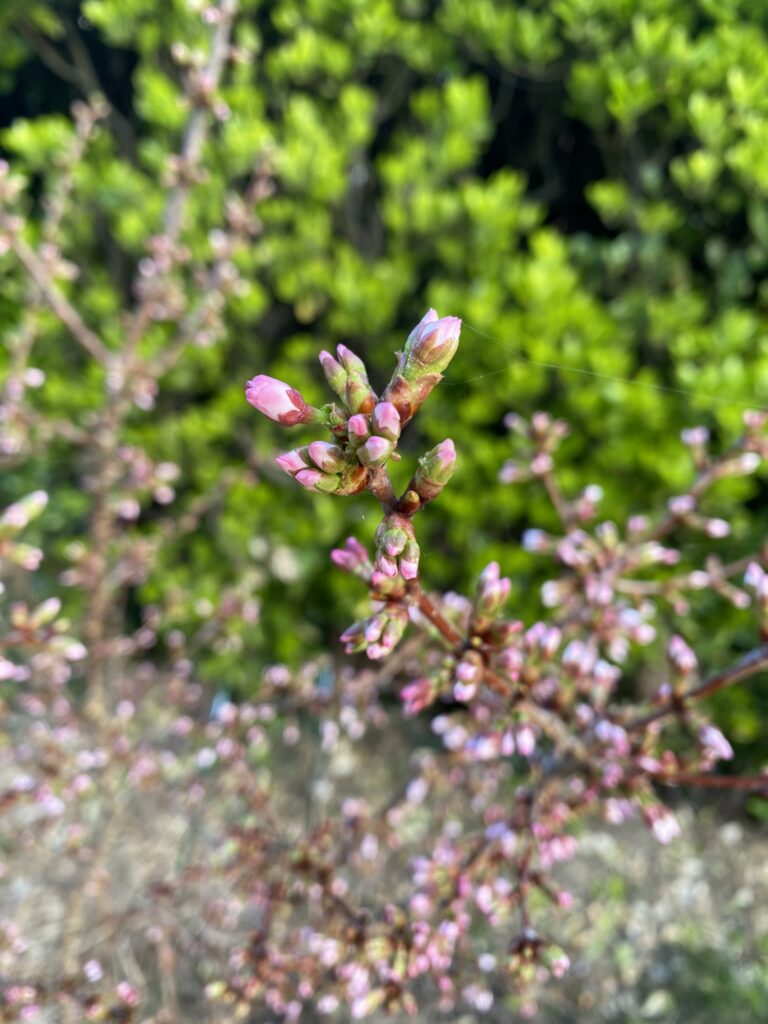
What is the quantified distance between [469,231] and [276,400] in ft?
8.36

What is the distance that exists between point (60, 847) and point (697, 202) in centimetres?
363

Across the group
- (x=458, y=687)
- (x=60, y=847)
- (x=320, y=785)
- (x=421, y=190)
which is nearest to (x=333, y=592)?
(x=320, y=785)

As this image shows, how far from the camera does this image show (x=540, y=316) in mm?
2711

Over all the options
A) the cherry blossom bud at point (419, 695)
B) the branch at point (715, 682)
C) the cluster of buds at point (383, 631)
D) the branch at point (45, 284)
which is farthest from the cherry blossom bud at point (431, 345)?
the branch at point (45, 284)

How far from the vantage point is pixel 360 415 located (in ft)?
2.19

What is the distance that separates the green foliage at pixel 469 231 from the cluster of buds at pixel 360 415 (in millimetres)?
1655

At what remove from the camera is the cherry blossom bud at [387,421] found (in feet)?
2.13

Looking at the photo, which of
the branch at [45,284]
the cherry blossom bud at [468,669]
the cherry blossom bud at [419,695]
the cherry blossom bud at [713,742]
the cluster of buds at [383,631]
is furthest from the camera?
the branch at [45,284]

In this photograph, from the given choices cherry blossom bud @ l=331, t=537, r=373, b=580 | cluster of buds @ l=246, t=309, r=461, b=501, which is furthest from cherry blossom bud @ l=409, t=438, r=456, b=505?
cherry blossom bud @ l=331, t=537, r=373, b=580

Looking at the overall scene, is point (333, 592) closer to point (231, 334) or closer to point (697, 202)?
point (231, 334)

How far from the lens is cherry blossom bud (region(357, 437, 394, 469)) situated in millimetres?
642

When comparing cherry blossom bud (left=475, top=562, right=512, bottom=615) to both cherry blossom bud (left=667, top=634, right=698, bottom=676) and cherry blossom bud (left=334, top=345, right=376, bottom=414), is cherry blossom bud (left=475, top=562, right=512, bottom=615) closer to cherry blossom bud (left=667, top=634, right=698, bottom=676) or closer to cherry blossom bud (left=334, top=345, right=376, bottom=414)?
cherry blossom bud (left=334, top=345, right=376, bottom=414)

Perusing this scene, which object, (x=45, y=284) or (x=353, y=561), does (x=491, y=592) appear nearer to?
(x=353, y=561)

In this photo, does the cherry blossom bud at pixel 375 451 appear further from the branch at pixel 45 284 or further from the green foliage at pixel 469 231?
the branch at pixel 45 284
